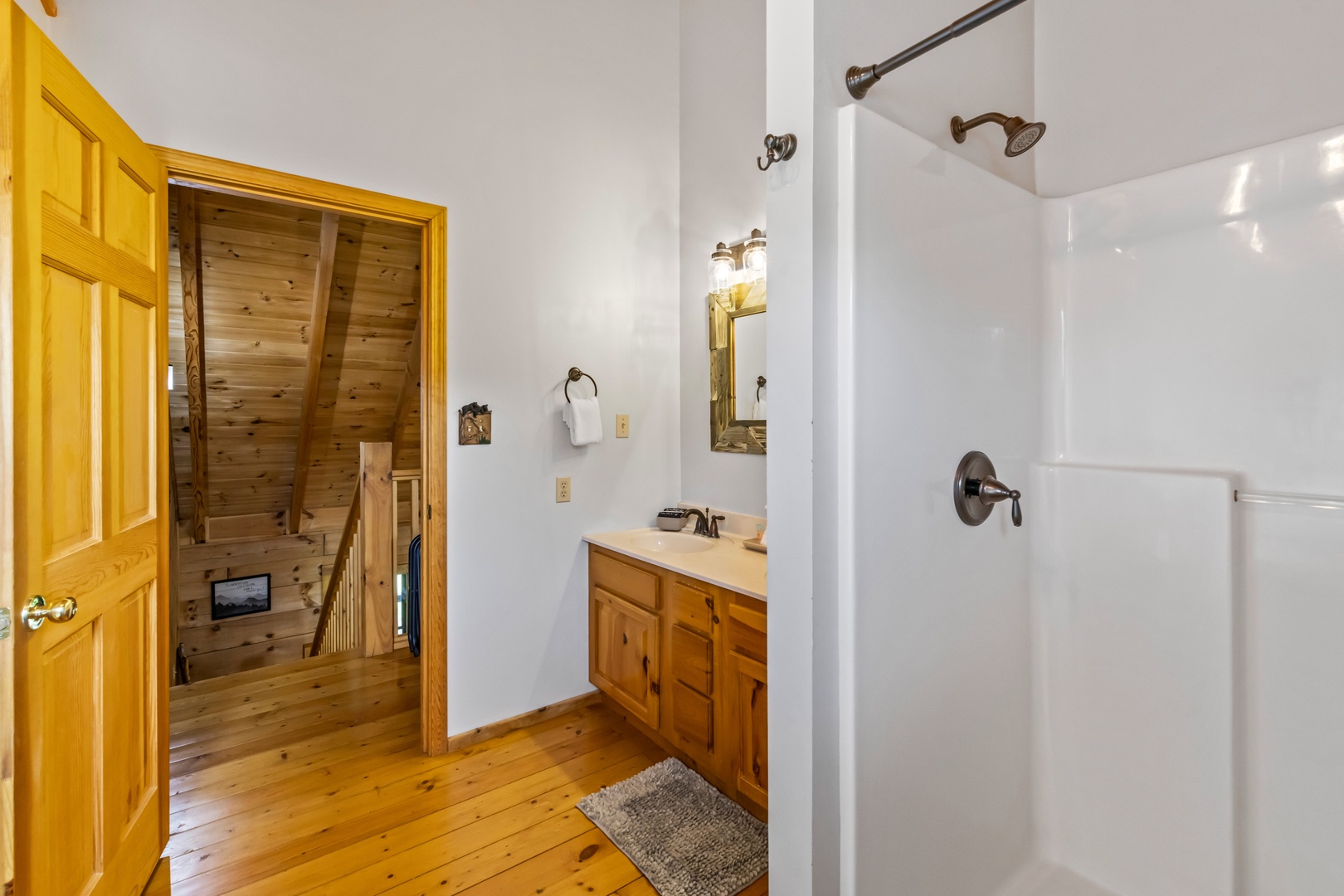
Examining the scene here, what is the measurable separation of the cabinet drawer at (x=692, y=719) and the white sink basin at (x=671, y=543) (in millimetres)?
583

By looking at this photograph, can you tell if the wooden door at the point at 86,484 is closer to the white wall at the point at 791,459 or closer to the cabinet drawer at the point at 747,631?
the white wall at the point at 791,459

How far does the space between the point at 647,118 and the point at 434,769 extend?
9.43 ft

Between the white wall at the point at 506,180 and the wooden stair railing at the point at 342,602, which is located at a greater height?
the white wall at the point at 506,180

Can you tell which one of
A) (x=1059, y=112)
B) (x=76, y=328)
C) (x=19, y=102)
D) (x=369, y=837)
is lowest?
(x=369, y=837)

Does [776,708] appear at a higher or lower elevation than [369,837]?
higher

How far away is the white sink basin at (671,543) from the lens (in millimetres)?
2516

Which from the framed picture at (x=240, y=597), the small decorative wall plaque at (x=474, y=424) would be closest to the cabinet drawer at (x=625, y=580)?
the small decorative wall plaque at (x=474, y=424)

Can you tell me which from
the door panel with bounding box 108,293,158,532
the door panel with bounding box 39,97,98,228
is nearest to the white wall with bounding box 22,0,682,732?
the door panel with bounding box 39,97,98,228

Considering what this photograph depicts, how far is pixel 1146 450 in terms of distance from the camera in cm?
130

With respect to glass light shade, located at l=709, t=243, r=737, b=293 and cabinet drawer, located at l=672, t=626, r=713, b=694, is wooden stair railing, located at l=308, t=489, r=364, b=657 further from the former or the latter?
glass light shade, located at l=709, t=243, r=737, b=293

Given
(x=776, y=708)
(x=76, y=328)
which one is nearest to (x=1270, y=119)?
(x=776, y=708)

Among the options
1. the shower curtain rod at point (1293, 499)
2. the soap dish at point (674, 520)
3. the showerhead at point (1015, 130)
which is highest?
the showerhead at point (1015, 130)

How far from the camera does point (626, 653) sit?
7.86 ft

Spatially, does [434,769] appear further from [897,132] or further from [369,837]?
[897,132]
